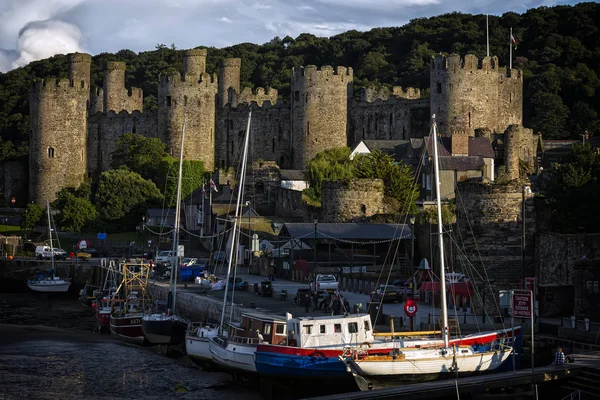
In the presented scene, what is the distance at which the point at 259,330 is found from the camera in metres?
30.3

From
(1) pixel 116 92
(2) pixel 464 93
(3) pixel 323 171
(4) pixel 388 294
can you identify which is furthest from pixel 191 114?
(4) pixel 388 294

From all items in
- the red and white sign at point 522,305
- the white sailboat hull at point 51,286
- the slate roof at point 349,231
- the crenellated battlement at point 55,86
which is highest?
the crenellated battlement at point 55,86

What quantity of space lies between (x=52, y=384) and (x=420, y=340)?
996cm

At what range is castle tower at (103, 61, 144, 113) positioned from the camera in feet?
280

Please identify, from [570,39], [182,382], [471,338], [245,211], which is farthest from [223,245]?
[570,39]

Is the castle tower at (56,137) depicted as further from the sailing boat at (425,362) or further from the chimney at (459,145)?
the sailing boat at (425,362)

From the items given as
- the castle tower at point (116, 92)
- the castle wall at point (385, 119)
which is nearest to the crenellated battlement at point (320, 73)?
the castle wall at point (385, 119)

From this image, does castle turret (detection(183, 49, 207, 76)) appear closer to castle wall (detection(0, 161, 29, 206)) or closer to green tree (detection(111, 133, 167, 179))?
green tree (detection(111, 133, 167, 179))

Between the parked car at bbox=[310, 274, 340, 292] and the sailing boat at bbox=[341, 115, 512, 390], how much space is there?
11384mm

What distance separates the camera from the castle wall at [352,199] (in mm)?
50062

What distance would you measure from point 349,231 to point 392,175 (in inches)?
406

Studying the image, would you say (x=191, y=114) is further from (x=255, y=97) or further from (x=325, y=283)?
(x=325, y=283)

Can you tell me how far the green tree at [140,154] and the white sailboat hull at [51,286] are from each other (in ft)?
69.0

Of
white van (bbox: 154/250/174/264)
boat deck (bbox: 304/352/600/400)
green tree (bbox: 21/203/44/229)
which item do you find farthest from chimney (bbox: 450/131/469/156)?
boat deck (bbox: 304/352/600/400)
